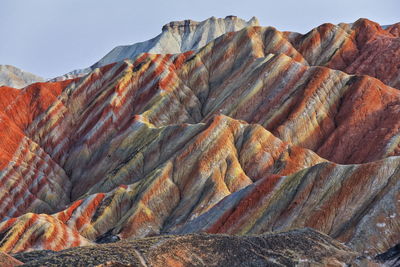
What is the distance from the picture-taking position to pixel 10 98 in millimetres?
143375

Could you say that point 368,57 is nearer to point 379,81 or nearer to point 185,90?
point 379,81

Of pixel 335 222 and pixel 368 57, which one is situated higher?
pixel 368 57

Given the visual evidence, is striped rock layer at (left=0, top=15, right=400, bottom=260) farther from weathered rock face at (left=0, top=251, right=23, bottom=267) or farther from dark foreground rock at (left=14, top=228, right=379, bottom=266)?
weathered rock face at (left=0, top=251, right=23, bottom=267)

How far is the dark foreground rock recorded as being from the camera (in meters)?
37.6

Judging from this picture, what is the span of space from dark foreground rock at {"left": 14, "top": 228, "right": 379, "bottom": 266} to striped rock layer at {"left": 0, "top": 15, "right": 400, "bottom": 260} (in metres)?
18.3

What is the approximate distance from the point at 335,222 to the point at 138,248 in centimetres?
3554

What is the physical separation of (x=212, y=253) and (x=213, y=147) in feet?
206

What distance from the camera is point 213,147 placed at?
103562 millimetres

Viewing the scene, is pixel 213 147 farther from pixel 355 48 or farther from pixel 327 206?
pixel 355 48

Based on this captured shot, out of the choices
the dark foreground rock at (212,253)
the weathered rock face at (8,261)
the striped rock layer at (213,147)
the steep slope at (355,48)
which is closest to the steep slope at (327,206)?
the striped rock layer at (213,147)

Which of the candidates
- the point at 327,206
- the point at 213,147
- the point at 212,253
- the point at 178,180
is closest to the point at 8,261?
the point at 212,253

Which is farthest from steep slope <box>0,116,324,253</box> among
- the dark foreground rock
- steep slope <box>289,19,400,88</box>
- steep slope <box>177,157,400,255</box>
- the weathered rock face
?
the dark foreground rock

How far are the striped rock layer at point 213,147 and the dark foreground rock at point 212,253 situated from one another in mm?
18346

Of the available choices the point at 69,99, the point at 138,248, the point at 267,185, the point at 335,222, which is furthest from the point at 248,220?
the point at 69,99
